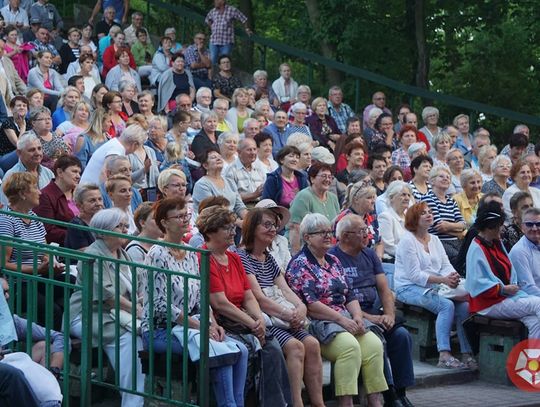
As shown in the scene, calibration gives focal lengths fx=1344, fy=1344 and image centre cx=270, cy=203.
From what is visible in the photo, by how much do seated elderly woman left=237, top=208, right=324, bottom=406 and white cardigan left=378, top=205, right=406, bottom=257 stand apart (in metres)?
2.83

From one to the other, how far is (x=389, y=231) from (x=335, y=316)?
10.1 feet

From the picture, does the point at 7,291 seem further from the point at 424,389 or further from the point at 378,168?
the point at 378,168

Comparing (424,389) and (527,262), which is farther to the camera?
(527,262)

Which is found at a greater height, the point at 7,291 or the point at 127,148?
the point at 127,148

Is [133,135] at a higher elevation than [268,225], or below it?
higher

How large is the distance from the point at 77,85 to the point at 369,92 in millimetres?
6583

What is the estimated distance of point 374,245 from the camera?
1298 centimetres

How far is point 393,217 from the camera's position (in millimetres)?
13180

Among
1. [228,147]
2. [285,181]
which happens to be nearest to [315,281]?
[285,181]

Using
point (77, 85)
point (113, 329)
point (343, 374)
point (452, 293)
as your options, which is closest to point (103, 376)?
point (113, 329)

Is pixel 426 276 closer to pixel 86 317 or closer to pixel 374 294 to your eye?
pixel 374 294

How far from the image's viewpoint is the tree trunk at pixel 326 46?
23.0m

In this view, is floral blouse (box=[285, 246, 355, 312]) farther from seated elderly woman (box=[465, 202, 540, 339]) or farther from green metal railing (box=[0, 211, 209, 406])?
seated elderly woman (box=[465, 202, 540, 339])

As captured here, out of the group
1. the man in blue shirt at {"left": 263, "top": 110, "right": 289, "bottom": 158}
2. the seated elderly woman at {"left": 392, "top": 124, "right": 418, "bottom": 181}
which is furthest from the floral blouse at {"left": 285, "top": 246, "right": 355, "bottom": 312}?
the man in blue shirt at {"left": 263, "top": 110, "right": 289, "bottom": 158}
